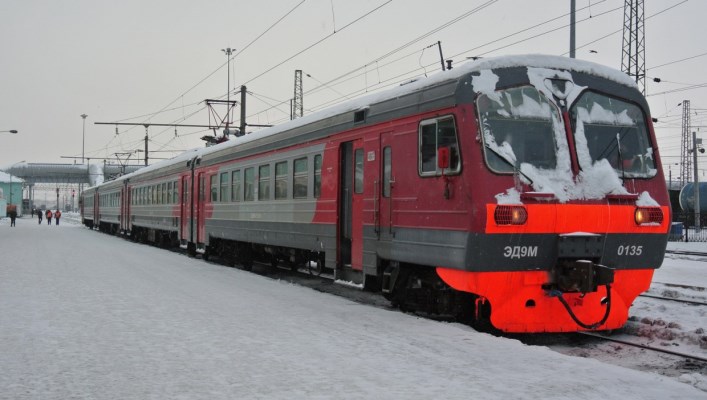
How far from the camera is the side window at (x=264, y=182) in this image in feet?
47.7

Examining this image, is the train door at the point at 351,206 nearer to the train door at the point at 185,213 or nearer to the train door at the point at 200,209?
the train door at the point at 200,209

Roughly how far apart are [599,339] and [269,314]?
422 centimetres

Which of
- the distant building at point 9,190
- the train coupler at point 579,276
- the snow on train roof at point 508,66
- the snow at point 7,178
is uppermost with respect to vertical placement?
the snow at point 7,178

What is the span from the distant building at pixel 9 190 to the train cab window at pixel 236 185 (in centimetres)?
7135

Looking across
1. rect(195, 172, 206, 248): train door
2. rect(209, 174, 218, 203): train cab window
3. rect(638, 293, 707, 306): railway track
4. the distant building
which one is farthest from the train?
the distant building

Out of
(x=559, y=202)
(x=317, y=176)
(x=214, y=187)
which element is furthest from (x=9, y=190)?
(x=559, y=202)

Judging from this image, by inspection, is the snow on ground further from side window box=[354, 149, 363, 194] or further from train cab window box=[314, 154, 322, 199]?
train cab window box=[314, 154, 322, 199]

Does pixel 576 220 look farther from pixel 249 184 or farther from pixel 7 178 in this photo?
pixel 7 178

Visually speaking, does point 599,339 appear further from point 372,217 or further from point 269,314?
point 269,314

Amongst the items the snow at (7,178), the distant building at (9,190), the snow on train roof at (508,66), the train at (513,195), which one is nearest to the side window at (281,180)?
the train at (513,195)

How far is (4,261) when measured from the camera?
688 inches

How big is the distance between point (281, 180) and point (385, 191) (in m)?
4.49

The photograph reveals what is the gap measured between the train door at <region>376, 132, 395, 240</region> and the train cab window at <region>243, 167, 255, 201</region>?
239 inches

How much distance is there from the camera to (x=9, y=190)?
279 feet
